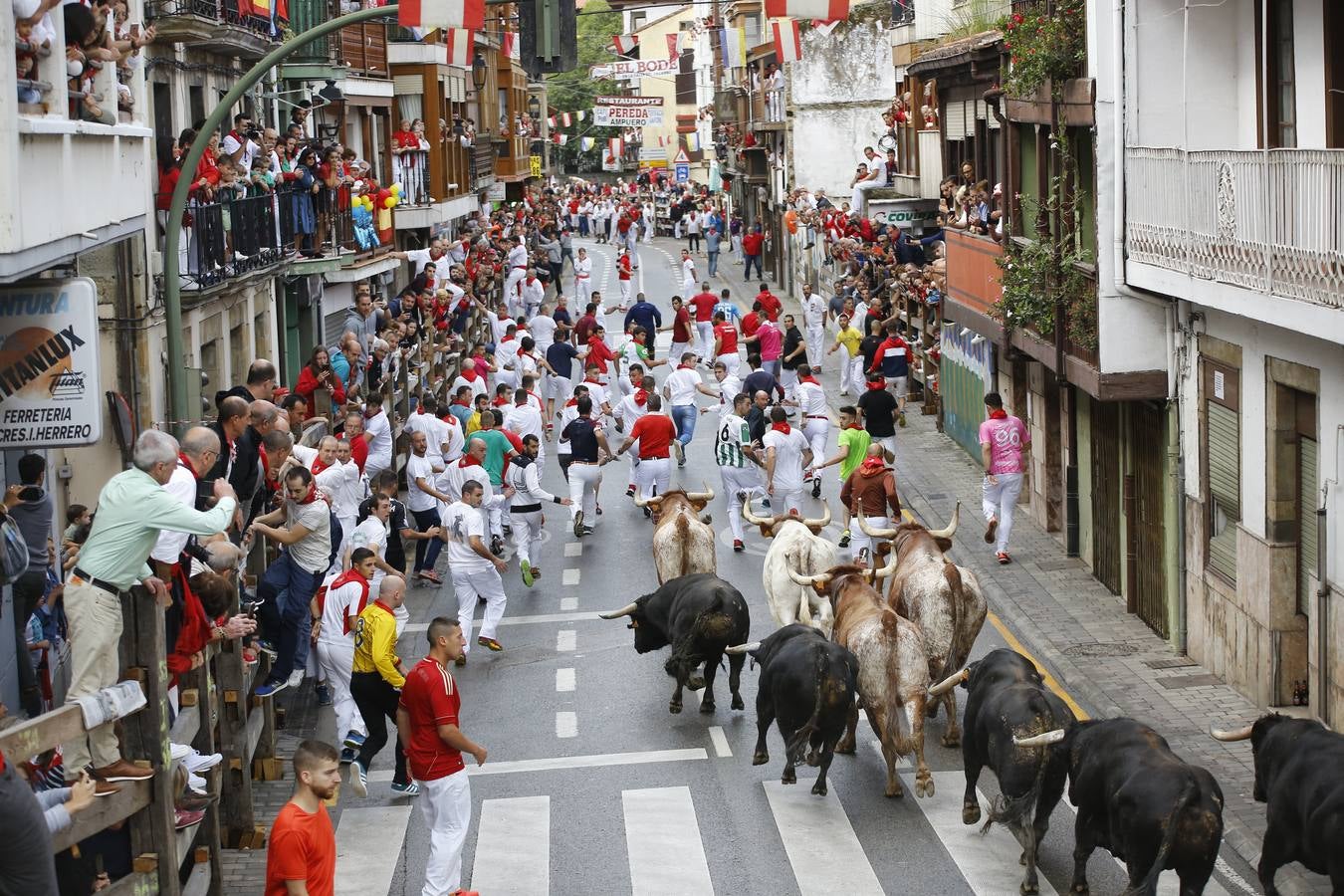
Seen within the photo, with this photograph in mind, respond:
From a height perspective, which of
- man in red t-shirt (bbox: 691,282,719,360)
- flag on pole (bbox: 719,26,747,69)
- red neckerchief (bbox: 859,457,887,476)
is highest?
flag on pole (bbox: 719,26,747,69)

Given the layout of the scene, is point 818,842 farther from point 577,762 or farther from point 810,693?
point 577,762

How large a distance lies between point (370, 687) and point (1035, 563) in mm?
Answer: 10141

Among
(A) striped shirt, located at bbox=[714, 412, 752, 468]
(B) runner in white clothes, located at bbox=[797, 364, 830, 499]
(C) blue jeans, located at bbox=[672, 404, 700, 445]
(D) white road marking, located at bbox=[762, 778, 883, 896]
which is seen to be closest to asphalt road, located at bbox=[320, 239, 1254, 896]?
(D) white road marking, located at bbox=[762, 778, 883, 896]

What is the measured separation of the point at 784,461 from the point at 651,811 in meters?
9.26

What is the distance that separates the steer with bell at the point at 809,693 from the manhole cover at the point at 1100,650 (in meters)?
4.77

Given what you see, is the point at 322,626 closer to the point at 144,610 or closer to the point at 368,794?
the point at 368,794

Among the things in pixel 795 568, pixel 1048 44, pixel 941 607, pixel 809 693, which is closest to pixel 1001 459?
pixel 1048 44

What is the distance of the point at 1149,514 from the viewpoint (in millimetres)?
18688

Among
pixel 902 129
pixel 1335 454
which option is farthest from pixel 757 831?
pixel 902 129

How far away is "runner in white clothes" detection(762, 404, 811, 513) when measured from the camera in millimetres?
21812

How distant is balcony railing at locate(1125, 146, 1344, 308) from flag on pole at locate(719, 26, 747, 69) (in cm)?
4441

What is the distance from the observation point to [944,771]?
45.6 feet

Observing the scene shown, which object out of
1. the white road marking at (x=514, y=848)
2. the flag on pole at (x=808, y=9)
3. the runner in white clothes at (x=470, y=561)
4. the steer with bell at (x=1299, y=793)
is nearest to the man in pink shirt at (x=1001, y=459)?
the flag on pole at (x=808, y=9)

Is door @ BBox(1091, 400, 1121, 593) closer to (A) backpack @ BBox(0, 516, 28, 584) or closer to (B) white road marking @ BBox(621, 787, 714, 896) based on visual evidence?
(B) white road marking @ BBox(621, 787, 714, 896)
